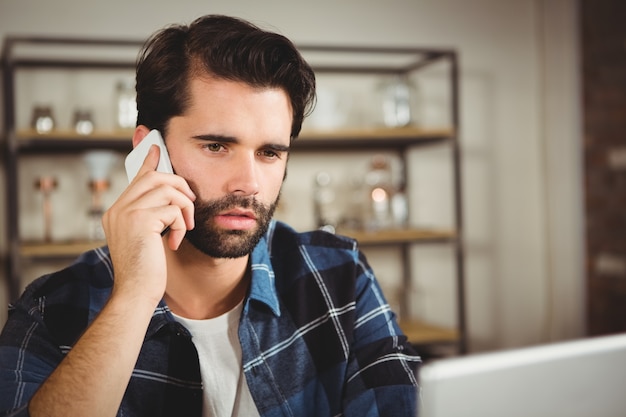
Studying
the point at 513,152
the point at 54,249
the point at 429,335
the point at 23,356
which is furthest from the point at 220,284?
the point at 513,152

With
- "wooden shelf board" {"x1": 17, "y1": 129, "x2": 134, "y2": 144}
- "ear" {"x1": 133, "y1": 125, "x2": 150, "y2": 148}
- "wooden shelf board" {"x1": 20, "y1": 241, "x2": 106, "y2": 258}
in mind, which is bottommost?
"wooden shelf board" {"x1": 20, "y1": 241, "x2": 106, "y2": 258}

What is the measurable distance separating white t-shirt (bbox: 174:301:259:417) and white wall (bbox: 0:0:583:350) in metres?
2.45

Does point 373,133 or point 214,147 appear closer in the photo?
point 214,147

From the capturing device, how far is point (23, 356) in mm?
1111

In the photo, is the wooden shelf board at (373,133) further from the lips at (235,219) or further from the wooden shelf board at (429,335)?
the lips at (235,219)

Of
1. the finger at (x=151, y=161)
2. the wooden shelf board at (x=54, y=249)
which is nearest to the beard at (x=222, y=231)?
the finger at (x=151, y=161)

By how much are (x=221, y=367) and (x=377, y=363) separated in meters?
0.28

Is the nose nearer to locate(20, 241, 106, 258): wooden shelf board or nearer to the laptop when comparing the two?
the laptop

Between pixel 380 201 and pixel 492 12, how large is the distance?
128 centimetres

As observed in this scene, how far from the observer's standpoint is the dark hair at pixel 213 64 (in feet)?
4.25

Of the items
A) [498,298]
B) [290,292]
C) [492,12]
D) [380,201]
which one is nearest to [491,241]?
[498,298]

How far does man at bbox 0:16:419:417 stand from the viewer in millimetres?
1127

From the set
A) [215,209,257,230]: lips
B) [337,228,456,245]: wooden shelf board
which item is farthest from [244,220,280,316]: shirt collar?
[337,228,456,245]: wooden shelf board

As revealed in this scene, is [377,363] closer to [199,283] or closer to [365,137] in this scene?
[199,283]
